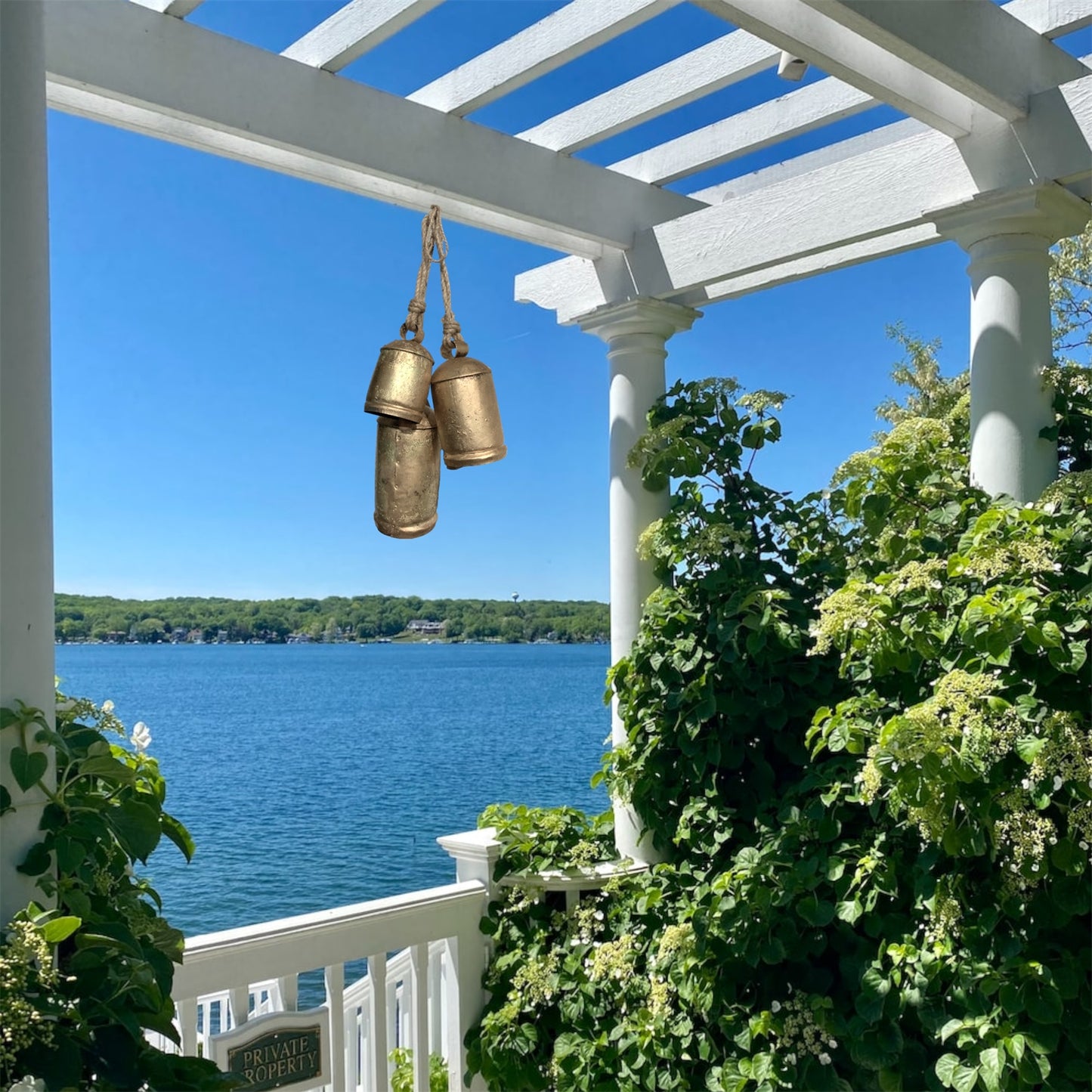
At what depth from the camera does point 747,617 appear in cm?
257

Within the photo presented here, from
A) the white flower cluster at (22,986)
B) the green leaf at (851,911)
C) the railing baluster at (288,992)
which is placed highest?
the white flower cluster at (22,986)

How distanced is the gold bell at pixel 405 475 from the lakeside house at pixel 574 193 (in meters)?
0.67

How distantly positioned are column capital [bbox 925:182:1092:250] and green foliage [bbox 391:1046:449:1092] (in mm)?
2821

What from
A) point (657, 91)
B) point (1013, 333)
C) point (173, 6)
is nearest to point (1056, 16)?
point (1013, 333)

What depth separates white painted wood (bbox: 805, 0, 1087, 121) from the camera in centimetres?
183

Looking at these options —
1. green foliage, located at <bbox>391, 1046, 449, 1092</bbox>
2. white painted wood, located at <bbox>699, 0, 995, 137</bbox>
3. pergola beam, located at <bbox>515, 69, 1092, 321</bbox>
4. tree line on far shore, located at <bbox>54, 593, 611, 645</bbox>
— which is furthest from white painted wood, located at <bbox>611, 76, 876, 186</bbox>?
tree line on far shore, located at <bbox>54, 593, 611, 645</bbox>

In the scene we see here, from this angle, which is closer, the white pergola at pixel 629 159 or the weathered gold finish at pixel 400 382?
the white pergola at pixel 629 159

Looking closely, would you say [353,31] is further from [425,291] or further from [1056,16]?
[1056,16]

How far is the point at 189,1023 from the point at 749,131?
2622 mm

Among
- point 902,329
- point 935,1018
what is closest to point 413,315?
point 935,1018

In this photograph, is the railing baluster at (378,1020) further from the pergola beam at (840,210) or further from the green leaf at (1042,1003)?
the pergola beam at (840,210)

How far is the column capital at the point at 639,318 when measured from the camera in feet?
9.83

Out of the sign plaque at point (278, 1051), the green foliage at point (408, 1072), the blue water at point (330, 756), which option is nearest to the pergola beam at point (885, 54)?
the sign plaque at point (278, 1051)

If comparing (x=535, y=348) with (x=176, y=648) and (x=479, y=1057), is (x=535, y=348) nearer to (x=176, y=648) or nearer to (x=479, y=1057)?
(x=176, y=648)
